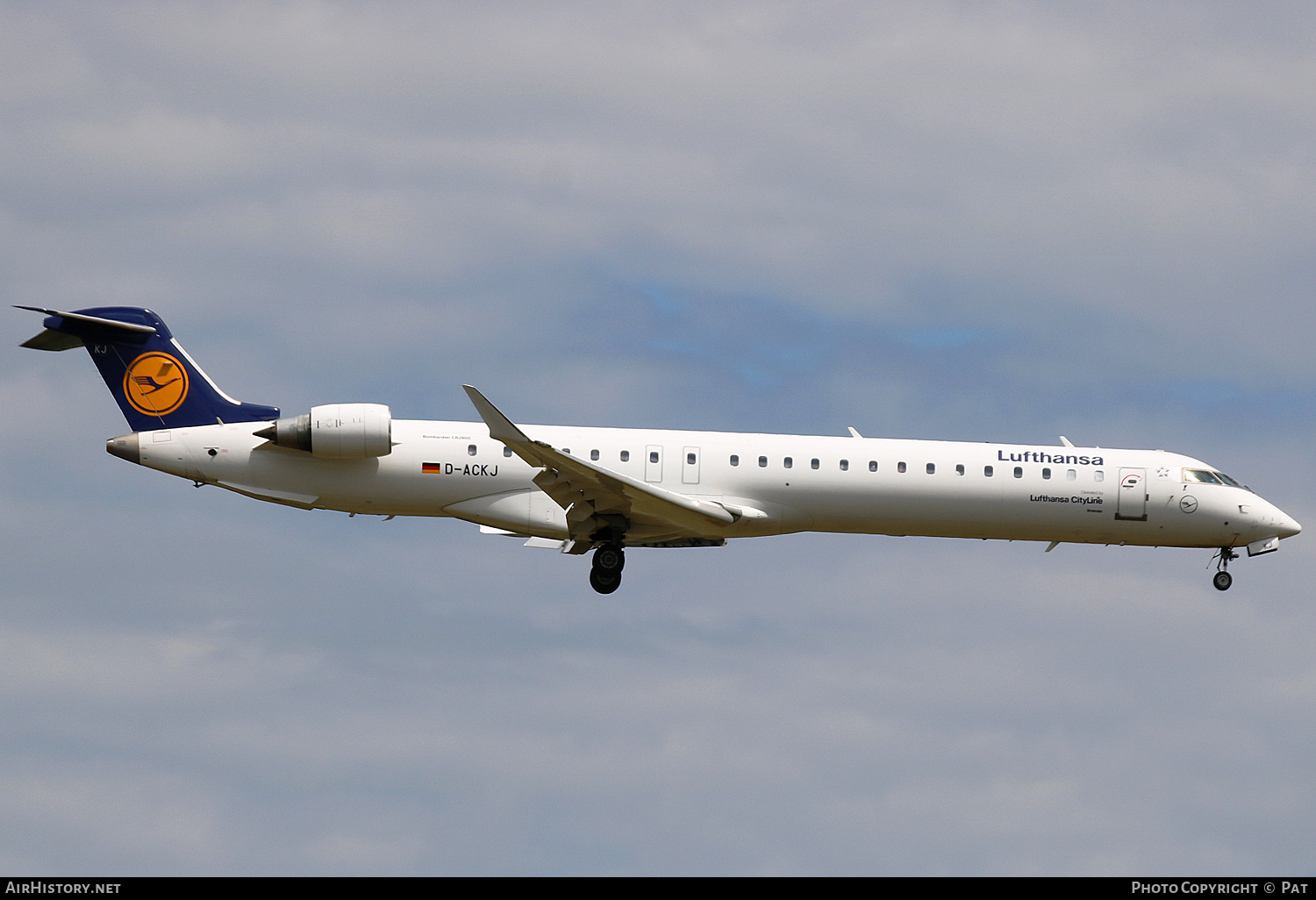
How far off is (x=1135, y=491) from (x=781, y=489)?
24.5 feet

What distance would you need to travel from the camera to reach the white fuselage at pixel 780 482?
29.1 meters

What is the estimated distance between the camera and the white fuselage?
2912 cm

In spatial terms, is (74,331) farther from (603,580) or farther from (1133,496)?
(1133,496)

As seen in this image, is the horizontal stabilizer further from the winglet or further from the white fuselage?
the winglet

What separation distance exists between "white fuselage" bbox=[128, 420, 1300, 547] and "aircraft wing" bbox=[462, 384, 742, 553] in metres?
0.39

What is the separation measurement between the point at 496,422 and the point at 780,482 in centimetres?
621

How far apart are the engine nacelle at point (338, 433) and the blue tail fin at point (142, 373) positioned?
144 centimetres

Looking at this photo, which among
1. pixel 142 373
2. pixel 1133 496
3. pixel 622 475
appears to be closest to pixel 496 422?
pixel 622 475

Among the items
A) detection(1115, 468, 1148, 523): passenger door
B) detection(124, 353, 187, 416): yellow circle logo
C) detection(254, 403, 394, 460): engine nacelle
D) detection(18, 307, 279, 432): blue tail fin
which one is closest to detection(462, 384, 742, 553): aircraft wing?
detection(254, 403, 394, 460): engine nacelle

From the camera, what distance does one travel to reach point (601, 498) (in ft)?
93.2

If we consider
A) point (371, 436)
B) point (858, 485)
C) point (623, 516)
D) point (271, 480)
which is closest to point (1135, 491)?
point (858, 485)

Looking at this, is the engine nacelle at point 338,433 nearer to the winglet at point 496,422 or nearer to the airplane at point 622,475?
the airplane at point 622,475
